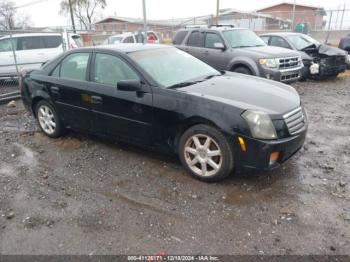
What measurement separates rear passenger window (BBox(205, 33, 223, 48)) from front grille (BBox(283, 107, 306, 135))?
5.53 metres

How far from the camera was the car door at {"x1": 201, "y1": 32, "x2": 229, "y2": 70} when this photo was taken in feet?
28.3

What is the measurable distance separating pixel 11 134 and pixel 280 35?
897 cm

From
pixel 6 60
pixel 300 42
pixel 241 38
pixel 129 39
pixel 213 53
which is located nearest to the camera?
pixel 213 53

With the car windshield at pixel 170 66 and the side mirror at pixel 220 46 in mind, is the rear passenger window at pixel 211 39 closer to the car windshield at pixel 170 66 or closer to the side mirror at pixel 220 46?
the side mirror at pixel 220 46

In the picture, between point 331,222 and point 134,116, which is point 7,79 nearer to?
point 134,116

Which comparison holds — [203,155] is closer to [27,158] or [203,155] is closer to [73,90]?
[73,90]

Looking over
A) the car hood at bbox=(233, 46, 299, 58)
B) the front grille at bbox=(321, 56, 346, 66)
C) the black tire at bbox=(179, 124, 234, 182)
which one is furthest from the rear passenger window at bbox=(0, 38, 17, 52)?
the front grille at bbox=(321, 56, 346, 66)

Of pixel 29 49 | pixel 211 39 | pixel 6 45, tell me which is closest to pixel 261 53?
pixel 211 39

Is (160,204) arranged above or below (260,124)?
below

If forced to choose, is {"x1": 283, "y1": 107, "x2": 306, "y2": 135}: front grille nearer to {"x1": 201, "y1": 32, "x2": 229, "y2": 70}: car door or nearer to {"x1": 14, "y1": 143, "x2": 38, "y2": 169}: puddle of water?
{"x1": 14, "y1": 143, "x2": 38, "y2": 169}: puddle of water

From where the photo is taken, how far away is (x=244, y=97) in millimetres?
3680

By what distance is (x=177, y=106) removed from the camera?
147 inches

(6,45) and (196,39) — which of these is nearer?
(196,39)

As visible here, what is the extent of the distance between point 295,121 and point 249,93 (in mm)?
635
